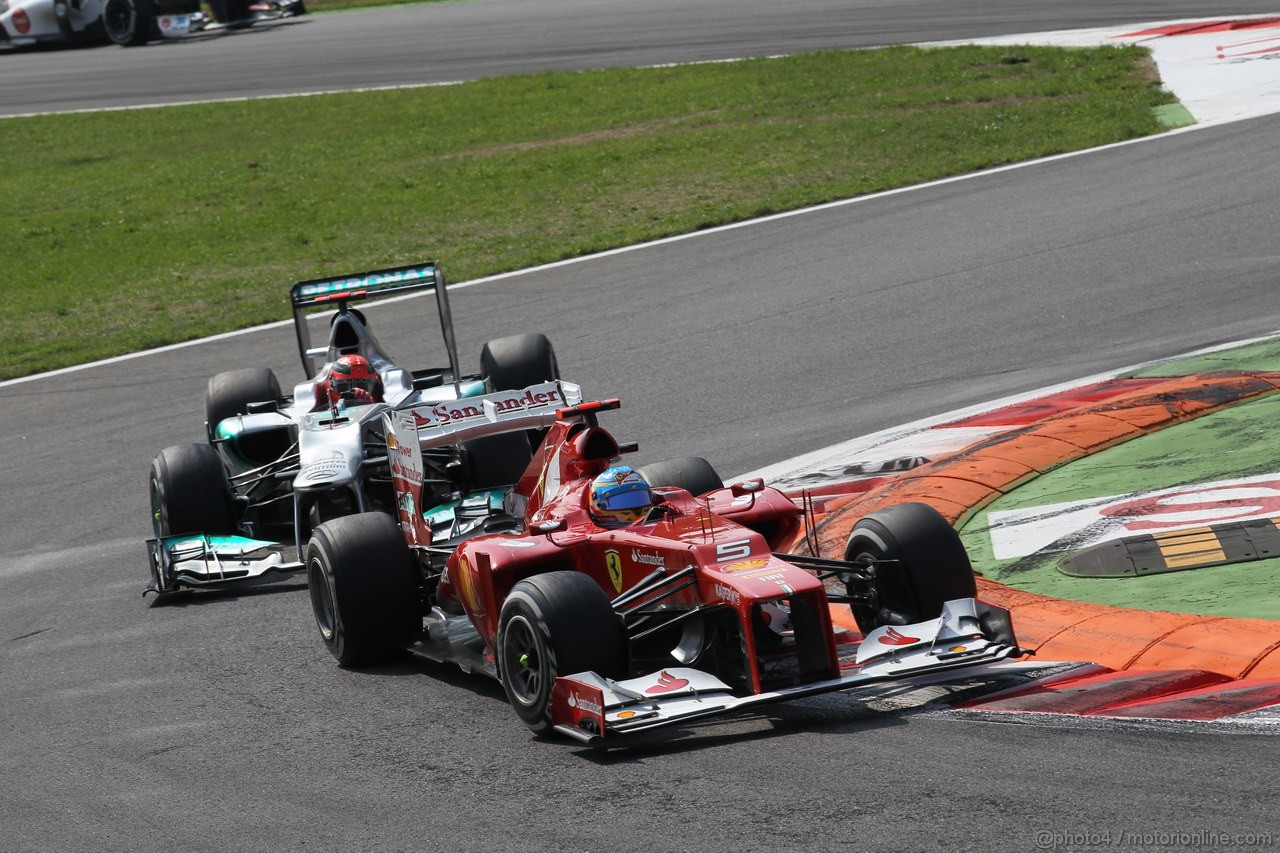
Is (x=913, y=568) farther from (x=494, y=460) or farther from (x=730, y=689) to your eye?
(x=494, y=460)

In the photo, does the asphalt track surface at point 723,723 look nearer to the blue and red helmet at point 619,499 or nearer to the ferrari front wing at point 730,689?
the ferrari front wing at point 730,689

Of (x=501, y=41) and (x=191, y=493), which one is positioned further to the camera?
(x=501, y=41)

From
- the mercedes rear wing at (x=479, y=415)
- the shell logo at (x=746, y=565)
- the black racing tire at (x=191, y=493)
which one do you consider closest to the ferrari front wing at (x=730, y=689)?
the shell logo at (x=746, y=565)

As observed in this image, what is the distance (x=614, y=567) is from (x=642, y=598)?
1.19ft

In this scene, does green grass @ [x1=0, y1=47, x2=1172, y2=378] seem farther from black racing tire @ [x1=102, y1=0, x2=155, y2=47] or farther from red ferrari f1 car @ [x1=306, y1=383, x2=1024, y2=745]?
red ferrari f1 car @ [x1=306, y1=383, x2=1024, y2=745]

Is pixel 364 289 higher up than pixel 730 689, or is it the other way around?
pixel 364 289

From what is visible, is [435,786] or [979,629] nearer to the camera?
[435,786]

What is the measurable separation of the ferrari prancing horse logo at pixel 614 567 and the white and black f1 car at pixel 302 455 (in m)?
A: 2.32

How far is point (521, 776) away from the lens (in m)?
6.91

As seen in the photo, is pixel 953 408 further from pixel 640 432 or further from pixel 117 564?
pixel 117 564

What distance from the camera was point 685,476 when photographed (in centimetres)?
973

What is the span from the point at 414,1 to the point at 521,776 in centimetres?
4214

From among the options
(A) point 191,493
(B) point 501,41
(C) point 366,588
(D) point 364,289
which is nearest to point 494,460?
(D) point 364,289

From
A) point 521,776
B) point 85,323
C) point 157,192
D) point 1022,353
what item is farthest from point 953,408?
point 157,192
